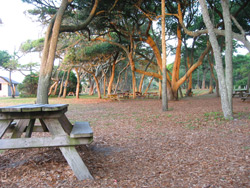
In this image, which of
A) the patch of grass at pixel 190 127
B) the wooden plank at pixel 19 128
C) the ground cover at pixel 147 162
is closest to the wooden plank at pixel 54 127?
the ground cover at pixel 147 162

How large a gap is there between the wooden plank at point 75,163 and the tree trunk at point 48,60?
509 cm

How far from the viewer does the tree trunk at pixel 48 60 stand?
7.38 meters

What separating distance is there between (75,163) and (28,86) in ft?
97.6

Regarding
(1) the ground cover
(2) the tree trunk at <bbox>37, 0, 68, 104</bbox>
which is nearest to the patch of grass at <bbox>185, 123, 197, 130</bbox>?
(1) the ground cover

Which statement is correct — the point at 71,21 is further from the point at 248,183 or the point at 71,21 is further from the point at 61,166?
the point at 248,183

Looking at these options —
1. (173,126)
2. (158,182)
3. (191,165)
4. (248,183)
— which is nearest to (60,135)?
(158,182)

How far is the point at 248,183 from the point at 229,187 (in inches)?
10.2

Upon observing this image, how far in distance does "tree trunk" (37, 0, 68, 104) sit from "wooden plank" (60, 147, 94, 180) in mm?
5092

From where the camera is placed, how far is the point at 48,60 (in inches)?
298

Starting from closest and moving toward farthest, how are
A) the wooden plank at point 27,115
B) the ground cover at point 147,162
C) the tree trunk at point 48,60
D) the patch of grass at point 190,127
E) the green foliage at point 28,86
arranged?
the ground cover at point 147,162 → the wooden plank at point 27,115 → the patch of grass at point 190,127 → the tree trunk at point 48,60 → the green foliage at point 28,86

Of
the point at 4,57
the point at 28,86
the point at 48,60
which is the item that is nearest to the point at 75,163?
the point at 48,60

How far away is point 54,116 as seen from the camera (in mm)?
2779

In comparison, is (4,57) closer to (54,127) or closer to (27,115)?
(27,115)

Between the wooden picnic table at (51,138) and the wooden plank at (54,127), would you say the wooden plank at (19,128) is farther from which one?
Answer: the wooden plank at (54,127)
